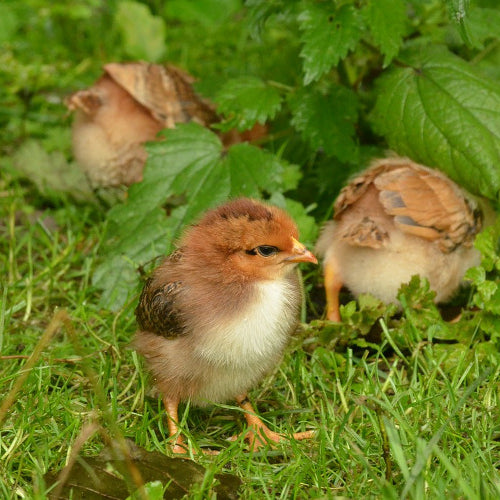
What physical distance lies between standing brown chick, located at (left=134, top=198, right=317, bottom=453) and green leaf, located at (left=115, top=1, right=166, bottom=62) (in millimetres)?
2740

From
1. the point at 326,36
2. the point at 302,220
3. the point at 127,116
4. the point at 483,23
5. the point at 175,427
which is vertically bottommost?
the point at 175,427

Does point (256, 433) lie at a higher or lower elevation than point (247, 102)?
lower

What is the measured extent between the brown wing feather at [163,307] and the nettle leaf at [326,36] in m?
1.06

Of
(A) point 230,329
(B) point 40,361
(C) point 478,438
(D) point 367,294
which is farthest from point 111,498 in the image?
(D) point 367,294

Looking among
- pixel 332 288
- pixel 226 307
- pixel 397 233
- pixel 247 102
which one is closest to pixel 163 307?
pixel 226 307

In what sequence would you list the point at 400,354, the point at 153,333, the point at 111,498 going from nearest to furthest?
the point at 111,498 < the point at 153,333 < the point at 400,354

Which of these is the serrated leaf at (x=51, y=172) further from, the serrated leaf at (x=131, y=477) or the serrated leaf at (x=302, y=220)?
the serrated leaf at (x=131, y=477)

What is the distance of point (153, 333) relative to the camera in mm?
2668

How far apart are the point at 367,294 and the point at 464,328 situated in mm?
407

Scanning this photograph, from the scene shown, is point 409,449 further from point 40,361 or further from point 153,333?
point 40,361

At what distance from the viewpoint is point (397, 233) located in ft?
10.4

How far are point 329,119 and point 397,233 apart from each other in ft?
2.13

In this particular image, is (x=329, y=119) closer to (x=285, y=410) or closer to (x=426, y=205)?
(x=426, y=205)

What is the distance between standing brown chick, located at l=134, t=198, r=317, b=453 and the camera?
2445mm
